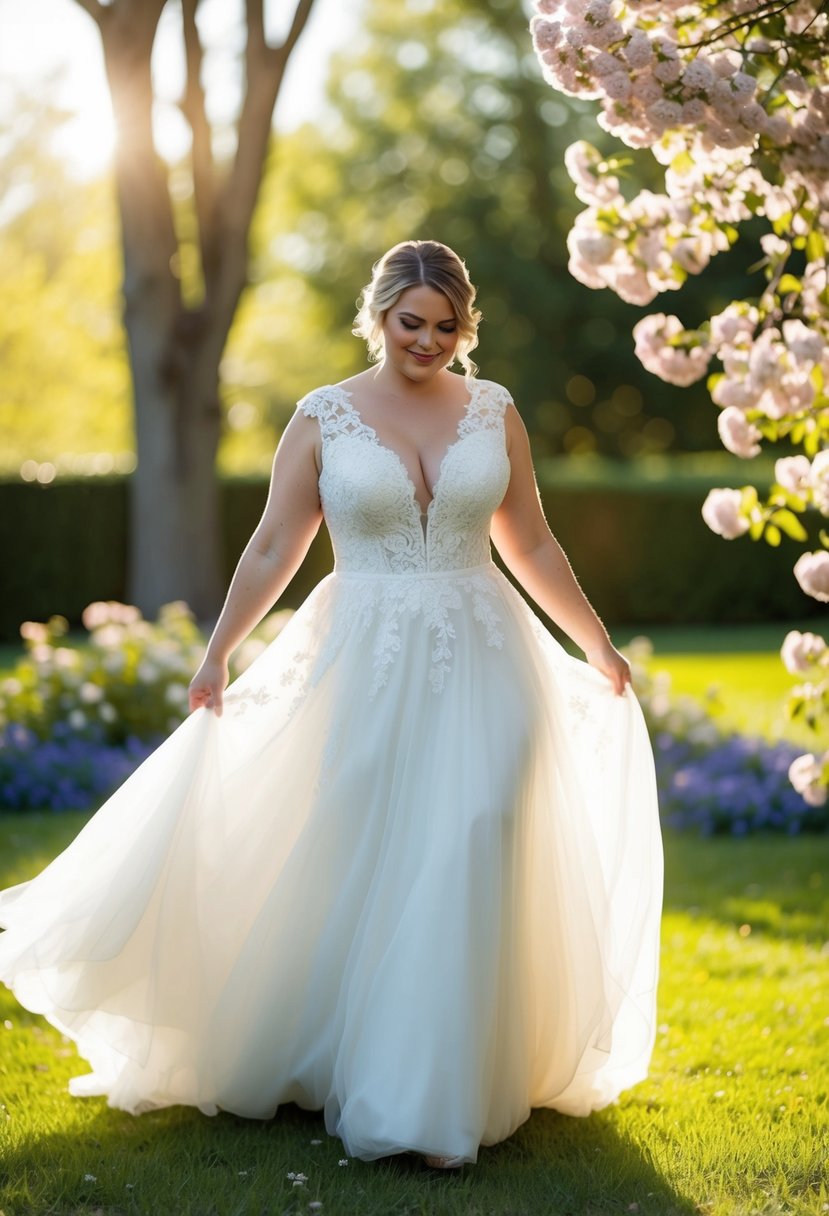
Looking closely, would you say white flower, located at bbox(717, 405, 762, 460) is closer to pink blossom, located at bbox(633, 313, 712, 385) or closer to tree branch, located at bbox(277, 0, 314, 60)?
pink blossom, located at bbox(633, 313, 712, 385)

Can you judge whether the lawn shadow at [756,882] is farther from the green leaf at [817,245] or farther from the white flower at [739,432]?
the green leaf at [817,245]

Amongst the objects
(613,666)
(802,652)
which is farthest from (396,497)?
(802,652)

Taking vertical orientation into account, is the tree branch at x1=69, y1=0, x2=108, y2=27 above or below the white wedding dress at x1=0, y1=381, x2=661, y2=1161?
above

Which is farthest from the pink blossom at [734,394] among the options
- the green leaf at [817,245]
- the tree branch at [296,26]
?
the tree branch at [296,26]

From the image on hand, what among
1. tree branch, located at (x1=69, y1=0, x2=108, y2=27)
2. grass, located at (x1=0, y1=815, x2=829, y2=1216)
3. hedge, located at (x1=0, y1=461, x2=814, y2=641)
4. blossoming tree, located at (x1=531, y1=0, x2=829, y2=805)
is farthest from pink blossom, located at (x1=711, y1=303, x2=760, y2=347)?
hedge, located at (x1=0, y1=461, x2=814, y2=641)

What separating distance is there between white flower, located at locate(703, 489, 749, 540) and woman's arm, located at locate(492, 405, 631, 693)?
2.11ft

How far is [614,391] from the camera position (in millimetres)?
33219

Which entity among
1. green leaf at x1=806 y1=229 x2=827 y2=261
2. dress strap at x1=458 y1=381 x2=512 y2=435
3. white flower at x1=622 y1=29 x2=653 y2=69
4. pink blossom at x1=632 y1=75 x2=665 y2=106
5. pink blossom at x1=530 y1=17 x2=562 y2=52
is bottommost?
dress strap at x1=458 y1=381 x2=512 y2=435

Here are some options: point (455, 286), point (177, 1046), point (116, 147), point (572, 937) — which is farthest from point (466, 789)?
point (116, 147)

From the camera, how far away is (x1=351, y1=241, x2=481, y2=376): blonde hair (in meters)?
3.65

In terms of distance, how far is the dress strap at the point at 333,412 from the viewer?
371 centimetres

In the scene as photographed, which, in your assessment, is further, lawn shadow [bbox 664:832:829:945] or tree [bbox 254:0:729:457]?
tree [bbox 254:0:729:457]

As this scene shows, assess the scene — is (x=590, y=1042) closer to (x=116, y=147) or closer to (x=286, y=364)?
(x=116, y=147)

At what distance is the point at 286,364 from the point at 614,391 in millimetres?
8060
